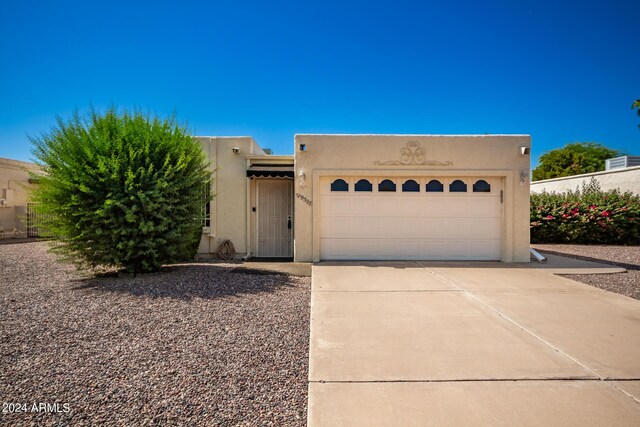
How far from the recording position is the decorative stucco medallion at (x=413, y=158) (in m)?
9.55

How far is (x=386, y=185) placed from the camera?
979 centimetres

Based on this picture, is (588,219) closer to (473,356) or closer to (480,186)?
(480,186)

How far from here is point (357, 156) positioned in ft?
31.4

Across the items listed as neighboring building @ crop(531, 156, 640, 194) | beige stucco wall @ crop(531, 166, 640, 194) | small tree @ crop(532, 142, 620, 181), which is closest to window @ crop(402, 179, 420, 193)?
neighboring building @ crop(531, 156, 640, 194)

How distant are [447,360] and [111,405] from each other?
3154 mm

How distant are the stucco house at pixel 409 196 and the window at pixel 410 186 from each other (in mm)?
30

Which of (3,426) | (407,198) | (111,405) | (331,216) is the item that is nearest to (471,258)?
(407,198)

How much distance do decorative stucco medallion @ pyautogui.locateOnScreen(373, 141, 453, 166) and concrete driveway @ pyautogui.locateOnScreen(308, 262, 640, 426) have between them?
422cm

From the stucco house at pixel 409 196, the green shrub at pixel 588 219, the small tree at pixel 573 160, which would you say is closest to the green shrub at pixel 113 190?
the stucco house at pixel 409 196

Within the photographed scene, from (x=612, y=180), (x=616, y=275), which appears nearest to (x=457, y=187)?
(x=616, y=275)

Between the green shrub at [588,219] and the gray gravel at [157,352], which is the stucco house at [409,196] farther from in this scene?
the green shrub at [588,219]

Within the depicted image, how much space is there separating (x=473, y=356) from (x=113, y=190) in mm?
6984

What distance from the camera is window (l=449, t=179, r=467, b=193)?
9.77m

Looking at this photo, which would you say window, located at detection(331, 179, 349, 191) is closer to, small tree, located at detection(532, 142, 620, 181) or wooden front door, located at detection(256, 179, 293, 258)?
wooden front door, located at detection(256, 179, 293, 258)
